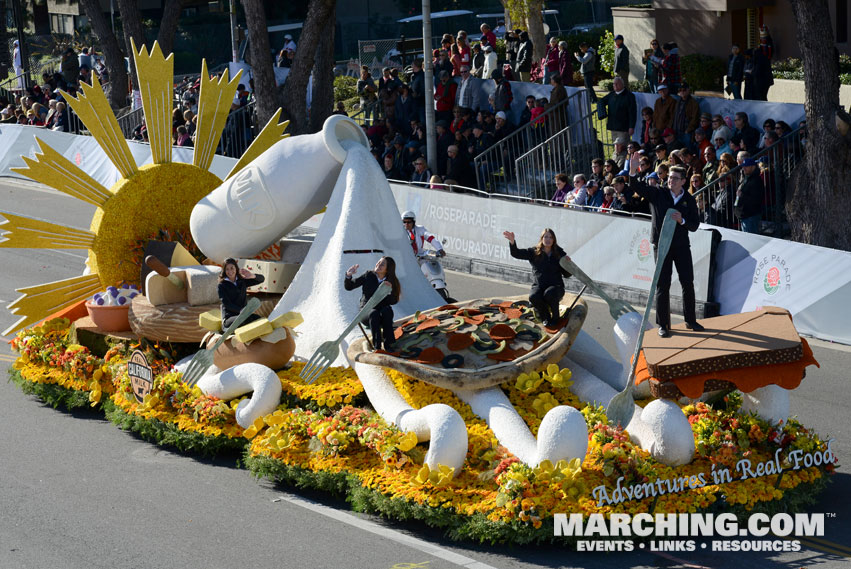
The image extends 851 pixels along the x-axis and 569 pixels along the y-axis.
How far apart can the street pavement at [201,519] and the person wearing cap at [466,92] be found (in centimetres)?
1354

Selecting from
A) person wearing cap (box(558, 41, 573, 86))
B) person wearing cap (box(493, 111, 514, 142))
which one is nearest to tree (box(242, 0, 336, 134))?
person wearing cap (box(493, 111, 514, 142))

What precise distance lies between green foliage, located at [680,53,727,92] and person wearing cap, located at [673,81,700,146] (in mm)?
8824

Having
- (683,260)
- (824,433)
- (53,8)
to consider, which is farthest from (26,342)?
(53,8)

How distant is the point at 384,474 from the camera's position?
414 inches

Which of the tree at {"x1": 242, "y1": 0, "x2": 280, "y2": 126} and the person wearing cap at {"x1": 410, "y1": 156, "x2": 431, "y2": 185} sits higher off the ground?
the tree at {"x1": 242, "y1": 0, "x2": 280, "y2": 126}

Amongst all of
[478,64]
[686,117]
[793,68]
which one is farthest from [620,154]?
[478,64]

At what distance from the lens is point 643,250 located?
1761 centimetres

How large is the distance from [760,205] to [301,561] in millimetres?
10795

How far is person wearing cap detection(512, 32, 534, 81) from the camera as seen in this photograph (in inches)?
1154

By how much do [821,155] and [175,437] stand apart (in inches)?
412

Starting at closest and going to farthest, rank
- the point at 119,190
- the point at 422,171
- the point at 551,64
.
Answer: the point at 119,190 < the point at 422,171 < the point at 551,64

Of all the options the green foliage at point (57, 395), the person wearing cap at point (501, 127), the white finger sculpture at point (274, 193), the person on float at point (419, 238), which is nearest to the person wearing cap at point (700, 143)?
the person wearing cap at point (501, 127)

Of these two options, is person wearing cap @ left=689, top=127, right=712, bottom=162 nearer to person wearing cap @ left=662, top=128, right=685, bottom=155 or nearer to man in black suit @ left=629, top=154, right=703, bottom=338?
person wearing cap @ left=662, top=128, right=685, bottom=155

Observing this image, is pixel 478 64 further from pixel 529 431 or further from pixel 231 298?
pixel 529 431
